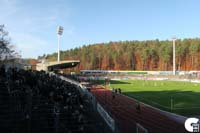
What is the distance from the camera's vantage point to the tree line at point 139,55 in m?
159

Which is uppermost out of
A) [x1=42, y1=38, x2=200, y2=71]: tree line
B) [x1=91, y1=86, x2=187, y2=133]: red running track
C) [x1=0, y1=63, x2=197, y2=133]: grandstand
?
[x1=42, y1=38, x2=200, y2=71]: tree line

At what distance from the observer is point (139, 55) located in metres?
172

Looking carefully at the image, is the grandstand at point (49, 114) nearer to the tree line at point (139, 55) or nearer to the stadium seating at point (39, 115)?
the stadium seating at point (39, 115)

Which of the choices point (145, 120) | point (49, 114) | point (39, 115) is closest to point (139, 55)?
point (145, 120)

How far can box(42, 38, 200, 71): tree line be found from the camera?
15862 centimetres

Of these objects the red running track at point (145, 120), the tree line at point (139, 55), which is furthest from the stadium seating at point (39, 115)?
the tree line at point (139, 55)

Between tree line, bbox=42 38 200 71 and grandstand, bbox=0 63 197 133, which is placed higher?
tree line, bbox=42 38 200 71

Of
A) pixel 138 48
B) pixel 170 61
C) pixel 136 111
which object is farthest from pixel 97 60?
pixel 136 111

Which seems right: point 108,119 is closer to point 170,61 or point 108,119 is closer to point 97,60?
point 170,61

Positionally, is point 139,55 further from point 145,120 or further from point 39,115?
point 39,115

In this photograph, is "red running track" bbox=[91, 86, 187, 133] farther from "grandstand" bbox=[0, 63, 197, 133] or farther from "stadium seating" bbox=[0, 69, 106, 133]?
"stadium seating" bbox=[0, 69, 106, 133]

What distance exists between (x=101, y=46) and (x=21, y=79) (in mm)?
162443

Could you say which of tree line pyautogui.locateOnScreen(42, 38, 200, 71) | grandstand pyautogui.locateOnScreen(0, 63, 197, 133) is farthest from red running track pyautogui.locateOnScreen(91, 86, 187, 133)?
tree line pyautogui.locateOnScreen(42, 38, 200, 71)

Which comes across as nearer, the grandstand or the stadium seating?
the stadium seating
